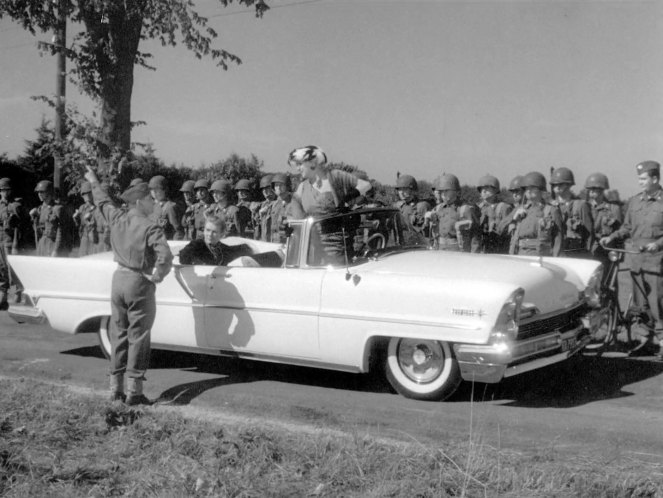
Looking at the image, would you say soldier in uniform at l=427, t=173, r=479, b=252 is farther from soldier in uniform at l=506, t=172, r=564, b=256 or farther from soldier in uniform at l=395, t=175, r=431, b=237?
soldier in uniform at l=506, t=172, r=564, b=256

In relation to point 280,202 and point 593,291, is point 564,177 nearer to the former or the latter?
point 593,291

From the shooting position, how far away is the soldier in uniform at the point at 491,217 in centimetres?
1055

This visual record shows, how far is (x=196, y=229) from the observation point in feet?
41.9

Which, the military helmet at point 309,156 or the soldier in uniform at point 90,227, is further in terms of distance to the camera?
the soldier in uniform at point 90,227

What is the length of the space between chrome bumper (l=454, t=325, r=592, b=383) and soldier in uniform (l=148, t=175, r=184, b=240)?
7.57 meters

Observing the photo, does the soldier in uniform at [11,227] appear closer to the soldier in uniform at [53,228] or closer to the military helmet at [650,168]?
the soldier in uniform at [53,228]

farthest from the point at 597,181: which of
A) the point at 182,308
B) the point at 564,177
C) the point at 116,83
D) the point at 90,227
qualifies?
the point at 116,83

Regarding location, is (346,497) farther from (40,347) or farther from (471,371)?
(40,347)

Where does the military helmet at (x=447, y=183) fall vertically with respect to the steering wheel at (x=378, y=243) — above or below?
above

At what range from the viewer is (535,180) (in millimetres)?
8984

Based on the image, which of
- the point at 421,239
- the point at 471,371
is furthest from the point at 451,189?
the point at 471,371

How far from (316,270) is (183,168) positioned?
21.1 meters

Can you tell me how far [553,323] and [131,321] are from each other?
330 centimetres

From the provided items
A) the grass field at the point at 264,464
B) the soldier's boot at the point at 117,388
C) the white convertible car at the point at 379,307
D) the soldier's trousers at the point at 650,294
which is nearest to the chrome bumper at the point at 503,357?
the white convertible car at the point at 379,307
